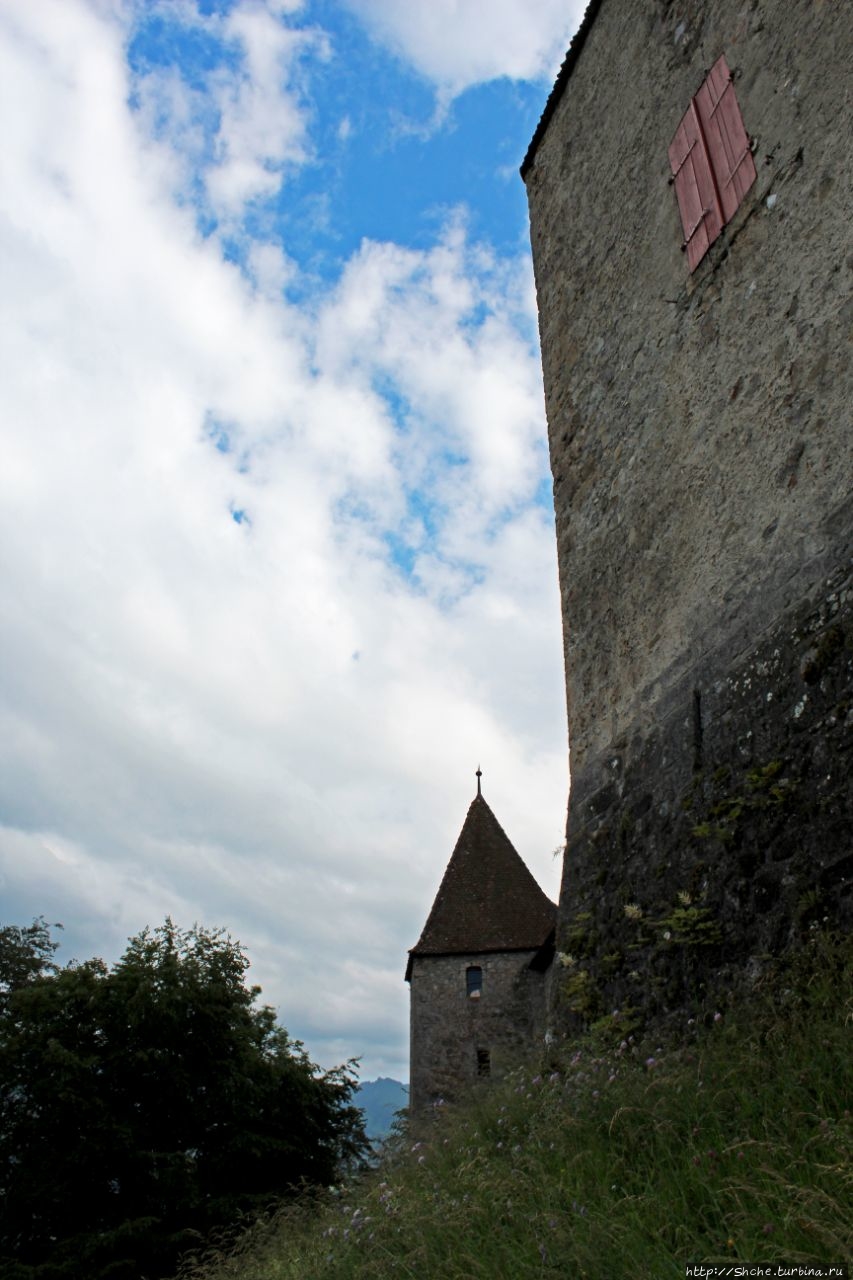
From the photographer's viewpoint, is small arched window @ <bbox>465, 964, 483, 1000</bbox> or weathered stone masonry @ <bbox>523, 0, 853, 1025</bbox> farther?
small arched window @ <bbox>465, 964, 483, 1000</bbox>

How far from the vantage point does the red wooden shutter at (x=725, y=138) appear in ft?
19.6

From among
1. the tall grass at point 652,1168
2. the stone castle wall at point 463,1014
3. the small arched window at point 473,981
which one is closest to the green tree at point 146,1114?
the stone castle wall at point 463,1014

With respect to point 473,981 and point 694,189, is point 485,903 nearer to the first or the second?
point 473,981

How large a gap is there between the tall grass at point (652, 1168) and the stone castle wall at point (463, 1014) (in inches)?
655

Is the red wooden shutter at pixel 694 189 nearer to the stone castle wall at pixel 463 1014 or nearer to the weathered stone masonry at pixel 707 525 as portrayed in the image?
the weathered stone masonry at pixel 707 525

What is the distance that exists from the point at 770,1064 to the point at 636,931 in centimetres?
188

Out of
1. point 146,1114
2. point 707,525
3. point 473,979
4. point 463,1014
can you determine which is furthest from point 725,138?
point 463,1014

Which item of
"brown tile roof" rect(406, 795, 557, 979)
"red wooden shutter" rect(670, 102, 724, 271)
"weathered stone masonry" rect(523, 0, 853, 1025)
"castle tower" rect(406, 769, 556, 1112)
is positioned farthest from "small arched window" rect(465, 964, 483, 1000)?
"red wooden shutter" rect(670, 102, 724, 271)

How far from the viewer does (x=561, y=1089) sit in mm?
4691

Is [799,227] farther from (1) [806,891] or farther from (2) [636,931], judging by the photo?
(2) [636,931]

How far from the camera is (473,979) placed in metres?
21.4

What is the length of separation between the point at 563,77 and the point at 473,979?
18.4 metres

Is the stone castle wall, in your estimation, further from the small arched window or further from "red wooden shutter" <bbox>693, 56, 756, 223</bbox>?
"red wooden shutter" <bbox>693, 56, 756, 223</bbox>

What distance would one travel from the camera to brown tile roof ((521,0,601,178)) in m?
8.48
